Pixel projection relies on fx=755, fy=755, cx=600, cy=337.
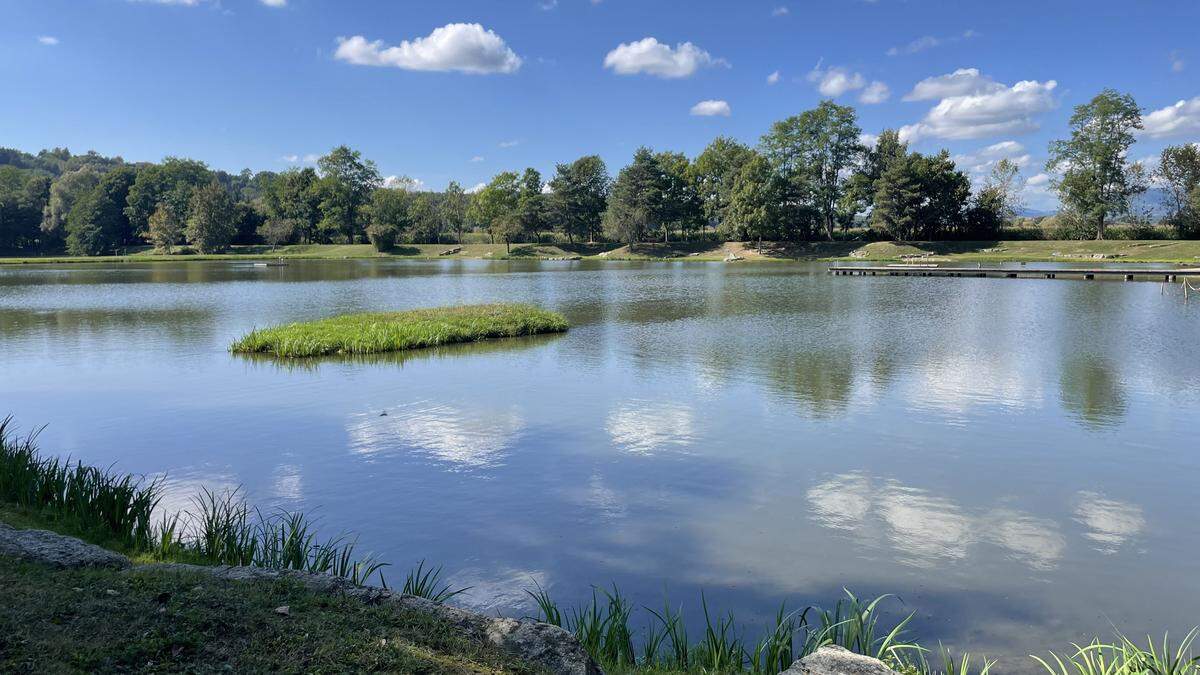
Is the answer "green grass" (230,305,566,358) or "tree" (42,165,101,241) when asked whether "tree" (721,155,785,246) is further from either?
"tree" (42,165,101,241)

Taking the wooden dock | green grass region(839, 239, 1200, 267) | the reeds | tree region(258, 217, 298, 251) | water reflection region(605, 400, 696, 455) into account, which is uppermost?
tree region(258, 217, 298, 251)

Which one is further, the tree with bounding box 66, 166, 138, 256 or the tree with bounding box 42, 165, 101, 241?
the tree with bounding box 42, 165, 101, 241

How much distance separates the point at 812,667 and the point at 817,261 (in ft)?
262

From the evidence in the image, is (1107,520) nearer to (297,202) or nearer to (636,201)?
(636,201)

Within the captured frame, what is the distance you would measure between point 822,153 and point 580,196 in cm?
3274

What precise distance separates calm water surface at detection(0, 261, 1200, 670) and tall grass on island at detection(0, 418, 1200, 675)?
0.38 meters

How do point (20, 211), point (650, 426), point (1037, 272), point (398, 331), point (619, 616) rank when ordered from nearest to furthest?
point (619, 616)
point (650, 426)
point (398, 331)
point (1037, 272)
point (20, 211)

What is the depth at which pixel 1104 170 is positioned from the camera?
76.9 metres

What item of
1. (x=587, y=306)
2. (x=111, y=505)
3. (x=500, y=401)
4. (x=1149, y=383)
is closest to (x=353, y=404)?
(x=500, y=401)

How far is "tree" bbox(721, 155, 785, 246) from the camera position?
8606 centimetres

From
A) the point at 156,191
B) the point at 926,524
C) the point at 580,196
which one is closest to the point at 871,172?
the point at 580,196

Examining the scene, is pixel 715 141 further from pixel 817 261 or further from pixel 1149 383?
pixel 1149 383

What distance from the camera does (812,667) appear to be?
4.58 m

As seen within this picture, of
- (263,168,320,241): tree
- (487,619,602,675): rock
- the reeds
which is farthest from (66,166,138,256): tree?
(487,619,602,675): rock
